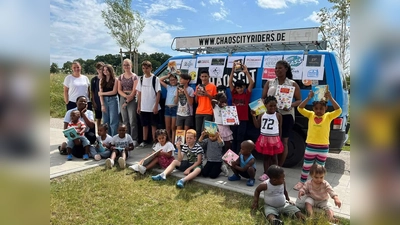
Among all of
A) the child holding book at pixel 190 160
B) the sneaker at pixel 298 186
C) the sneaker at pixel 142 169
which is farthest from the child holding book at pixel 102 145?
the sneaker at pixel 298 186

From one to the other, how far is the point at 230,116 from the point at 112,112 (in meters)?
2.92

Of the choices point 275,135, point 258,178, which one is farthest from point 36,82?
point 258,178

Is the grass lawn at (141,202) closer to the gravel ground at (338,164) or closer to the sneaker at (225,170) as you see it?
the sneaker at (225,170)

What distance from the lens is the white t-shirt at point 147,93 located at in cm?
589

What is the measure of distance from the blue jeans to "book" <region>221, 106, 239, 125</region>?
2746mm

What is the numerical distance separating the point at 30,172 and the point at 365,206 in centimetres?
97

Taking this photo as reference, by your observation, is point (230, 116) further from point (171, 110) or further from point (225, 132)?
point (171, 110)

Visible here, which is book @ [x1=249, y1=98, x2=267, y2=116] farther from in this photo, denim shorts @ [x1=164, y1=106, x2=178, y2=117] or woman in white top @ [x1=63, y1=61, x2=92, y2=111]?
woman in white top @ [x1=63, y1=61, x2=92, y2=111]

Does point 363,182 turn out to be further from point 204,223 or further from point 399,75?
point 204,223

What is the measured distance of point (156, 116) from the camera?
619 cm

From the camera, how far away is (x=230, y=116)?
15.8 ft

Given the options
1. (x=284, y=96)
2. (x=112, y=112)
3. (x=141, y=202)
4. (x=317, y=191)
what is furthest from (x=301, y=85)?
(x=112, y=112)

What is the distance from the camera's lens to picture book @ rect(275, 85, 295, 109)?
4316 millimetres

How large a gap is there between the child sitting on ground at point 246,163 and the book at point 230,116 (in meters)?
Answer: 0.67
